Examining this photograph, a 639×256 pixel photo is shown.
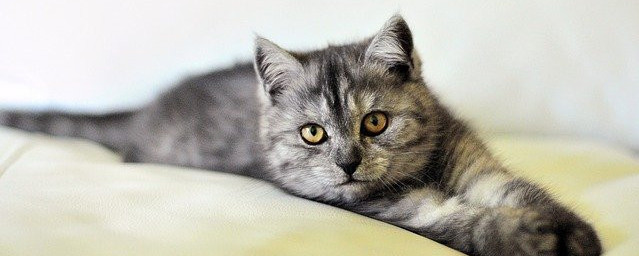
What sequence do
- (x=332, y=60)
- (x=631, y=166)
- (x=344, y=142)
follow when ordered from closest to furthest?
(x=344, y=142) < (x=332, y=60) < (x=631, y=166)

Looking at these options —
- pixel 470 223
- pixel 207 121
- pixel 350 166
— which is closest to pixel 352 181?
pixel 350 166

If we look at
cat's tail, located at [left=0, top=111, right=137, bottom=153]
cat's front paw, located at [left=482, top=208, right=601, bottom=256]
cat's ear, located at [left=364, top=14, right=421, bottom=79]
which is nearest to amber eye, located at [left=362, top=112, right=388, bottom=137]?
cat's ear, located at [left=364, top=14, right=421, bottom=79]

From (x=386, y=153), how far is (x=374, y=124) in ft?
0.20

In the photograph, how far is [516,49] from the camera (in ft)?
5.44

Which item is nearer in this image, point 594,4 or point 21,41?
point 594,4

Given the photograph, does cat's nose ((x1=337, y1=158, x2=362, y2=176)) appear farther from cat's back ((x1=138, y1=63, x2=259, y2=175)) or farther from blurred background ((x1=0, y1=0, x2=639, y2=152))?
blurred background ((x1=0, y1=0, x2=639, y2=152))

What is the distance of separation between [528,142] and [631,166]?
24 cm

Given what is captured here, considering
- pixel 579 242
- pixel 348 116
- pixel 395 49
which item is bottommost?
pixel 579 242

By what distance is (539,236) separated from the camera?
3.20 ft

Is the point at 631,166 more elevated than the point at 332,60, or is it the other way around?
the point at 332,60

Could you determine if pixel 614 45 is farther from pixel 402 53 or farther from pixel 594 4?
pixel 402 53

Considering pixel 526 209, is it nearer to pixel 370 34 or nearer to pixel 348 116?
pixel 348 116

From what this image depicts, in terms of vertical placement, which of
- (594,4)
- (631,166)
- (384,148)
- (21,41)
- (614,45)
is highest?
(21,41)

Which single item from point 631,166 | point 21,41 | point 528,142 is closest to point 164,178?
point 21,41
